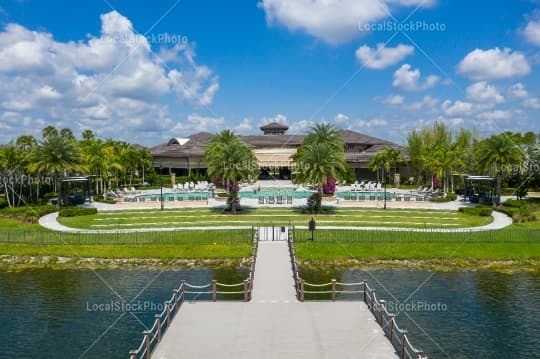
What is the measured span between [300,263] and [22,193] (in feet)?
144

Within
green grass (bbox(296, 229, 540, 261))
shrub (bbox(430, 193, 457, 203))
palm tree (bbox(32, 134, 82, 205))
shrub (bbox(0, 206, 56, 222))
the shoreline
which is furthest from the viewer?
shrub (bbox(430, 193, 457, 203))

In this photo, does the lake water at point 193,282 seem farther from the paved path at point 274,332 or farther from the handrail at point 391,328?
the paved path at point 274,332

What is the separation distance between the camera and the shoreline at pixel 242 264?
3556 cm

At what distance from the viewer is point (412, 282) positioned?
31625 millimetres

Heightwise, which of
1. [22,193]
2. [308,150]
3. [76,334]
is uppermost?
[308,150]

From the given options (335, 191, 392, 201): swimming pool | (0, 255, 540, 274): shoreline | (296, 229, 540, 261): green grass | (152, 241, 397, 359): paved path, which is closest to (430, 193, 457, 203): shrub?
(335, 191, 392, 201): swimming pool

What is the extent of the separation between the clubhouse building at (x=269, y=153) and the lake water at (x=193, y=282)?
53172mm

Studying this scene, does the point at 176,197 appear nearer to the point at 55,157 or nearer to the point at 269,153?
the point at 55,157

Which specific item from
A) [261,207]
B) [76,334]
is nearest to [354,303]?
→ [76,334]

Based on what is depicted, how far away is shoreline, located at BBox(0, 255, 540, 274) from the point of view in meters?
35.6

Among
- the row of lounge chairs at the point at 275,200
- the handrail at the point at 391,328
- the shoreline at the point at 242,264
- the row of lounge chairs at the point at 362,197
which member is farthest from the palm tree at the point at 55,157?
the handrail at the point at 391,328

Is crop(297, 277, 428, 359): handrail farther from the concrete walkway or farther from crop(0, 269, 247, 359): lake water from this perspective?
crop(0, 269, 247, 359): lake water

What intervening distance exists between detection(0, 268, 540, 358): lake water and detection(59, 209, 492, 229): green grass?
12.1 m

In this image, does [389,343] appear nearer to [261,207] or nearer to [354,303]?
[354,303]
